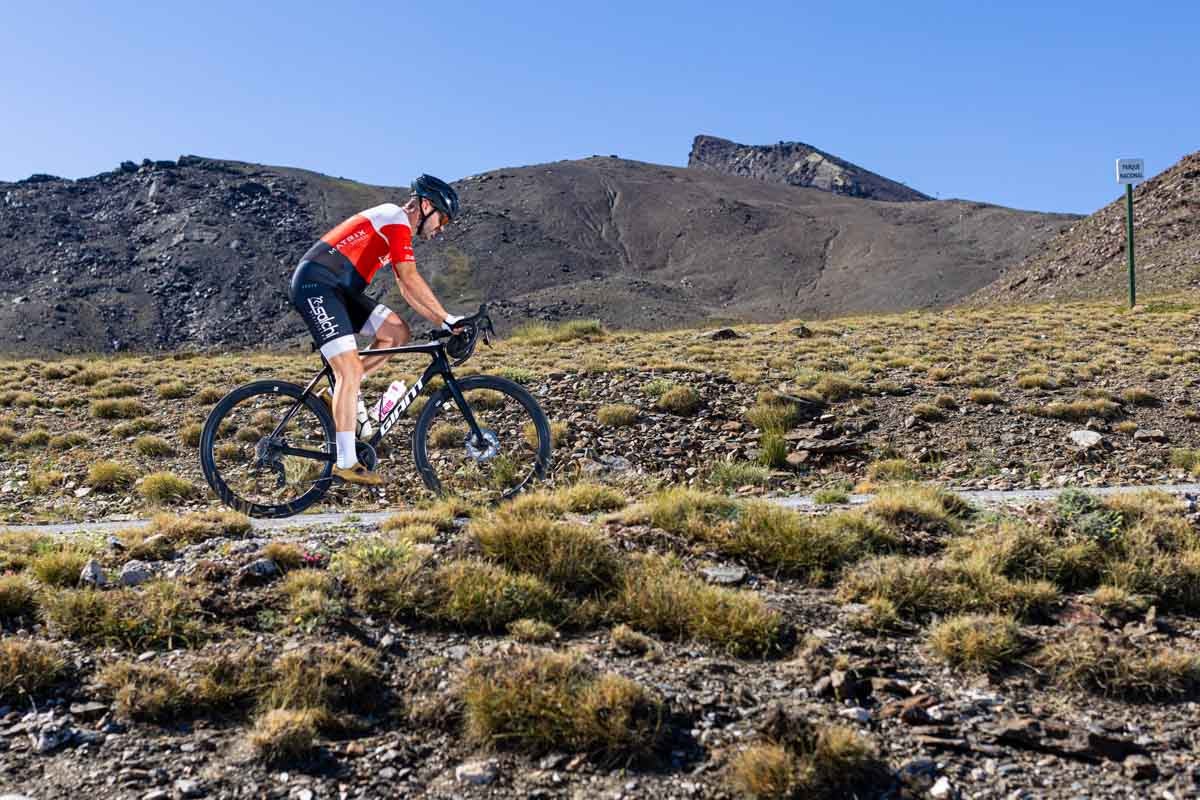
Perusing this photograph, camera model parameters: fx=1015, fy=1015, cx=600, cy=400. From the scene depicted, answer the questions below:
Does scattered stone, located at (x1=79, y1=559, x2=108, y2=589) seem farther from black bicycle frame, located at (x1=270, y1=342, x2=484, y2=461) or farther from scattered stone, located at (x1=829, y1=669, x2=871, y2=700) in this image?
scattered stone, located at (x1=829, y1=669, x2=871, y2=700)

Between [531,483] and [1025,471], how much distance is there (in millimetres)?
5532

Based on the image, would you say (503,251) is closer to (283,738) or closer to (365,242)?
(365,242)

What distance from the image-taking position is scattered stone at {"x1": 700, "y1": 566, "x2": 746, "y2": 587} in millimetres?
5551

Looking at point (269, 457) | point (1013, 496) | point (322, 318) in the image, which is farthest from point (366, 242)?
point (1013, 496)

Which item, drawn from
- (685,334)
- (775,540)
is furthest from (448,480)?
(685,334)

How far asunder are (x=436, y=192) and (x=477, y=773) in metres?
4.02

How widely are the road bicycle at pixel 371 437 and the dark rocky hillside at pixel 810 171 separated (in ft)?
527

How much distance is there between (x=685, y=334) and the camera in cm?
2466

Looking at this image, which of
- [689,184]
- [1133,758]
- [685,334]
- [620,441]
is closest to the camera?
[1133,758]

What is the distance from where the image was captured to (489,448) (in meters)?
7.04

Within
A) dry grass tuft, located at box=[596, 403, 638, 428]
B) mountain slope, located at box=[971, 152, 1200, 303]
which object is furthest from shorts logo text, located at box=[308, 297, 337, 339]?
mountain slope, located at box=[971, 152, 1200, 303]

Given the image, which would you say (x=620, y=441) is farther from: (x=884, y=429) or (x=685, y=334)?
(x=685, y=334)

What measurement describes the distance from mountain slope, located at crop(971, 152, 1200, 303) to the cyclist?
110 ft

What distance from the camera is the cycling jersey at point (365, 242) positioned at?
21.6ft
